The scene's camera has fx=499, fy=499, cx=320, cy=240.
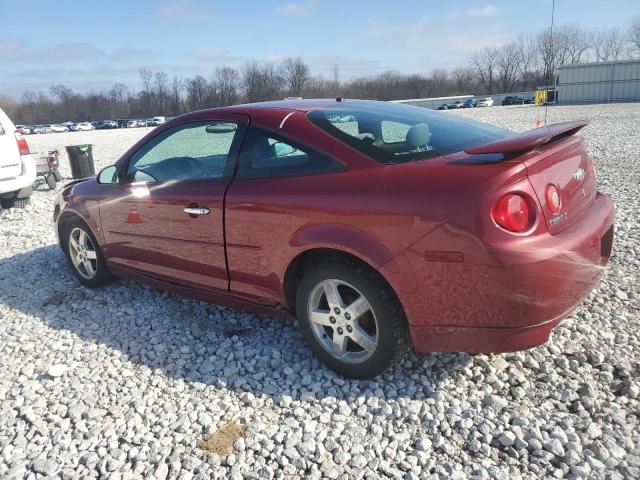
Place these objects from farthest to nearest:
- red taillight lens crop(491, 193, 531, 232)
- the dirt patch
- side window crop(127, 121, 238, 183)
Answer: side window crop(127, 121, 238, 183) → the dirt patch → red taillight lens crop(491, 193, 531, 232)

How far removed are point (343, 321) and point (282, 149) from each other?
Answer: 110cm

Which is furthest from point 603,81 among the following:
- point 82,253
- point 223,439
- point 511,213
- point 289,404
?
point 223,439

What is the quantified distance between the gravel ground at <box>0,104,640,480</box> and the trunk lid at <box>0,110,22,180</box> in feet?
16.4

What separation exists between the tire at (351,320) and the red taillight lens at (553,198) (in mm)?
888

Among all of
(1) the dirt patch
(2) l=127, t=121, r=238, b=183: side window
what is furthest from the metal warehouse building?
(1) the dirt patch

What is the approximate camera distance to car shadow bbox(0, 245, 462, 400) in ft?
9.62

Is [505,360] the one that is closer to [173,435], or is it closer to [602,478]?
[602,478]

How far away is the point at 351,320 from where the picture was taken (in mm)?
2844

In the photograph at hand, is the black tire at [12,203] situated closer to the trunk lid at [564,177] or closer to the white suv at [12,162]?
the white suv at [12,162]

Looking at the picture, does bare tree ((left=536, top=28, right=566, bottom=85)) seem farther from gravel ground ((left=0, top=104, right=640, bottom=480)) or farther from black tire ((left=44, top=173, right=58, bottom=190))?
black tire ((left=44, top=173, right=58, bottom=190))

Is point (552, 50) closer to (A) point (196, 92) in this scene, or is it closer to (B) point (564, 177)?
(B) point (564, 177)

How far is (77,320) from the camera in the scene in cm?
409

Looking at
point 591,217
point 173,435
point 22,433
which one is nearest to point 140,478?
point 173,435

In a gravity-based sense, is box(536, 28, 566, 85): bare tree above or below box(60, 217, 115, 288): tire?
above
